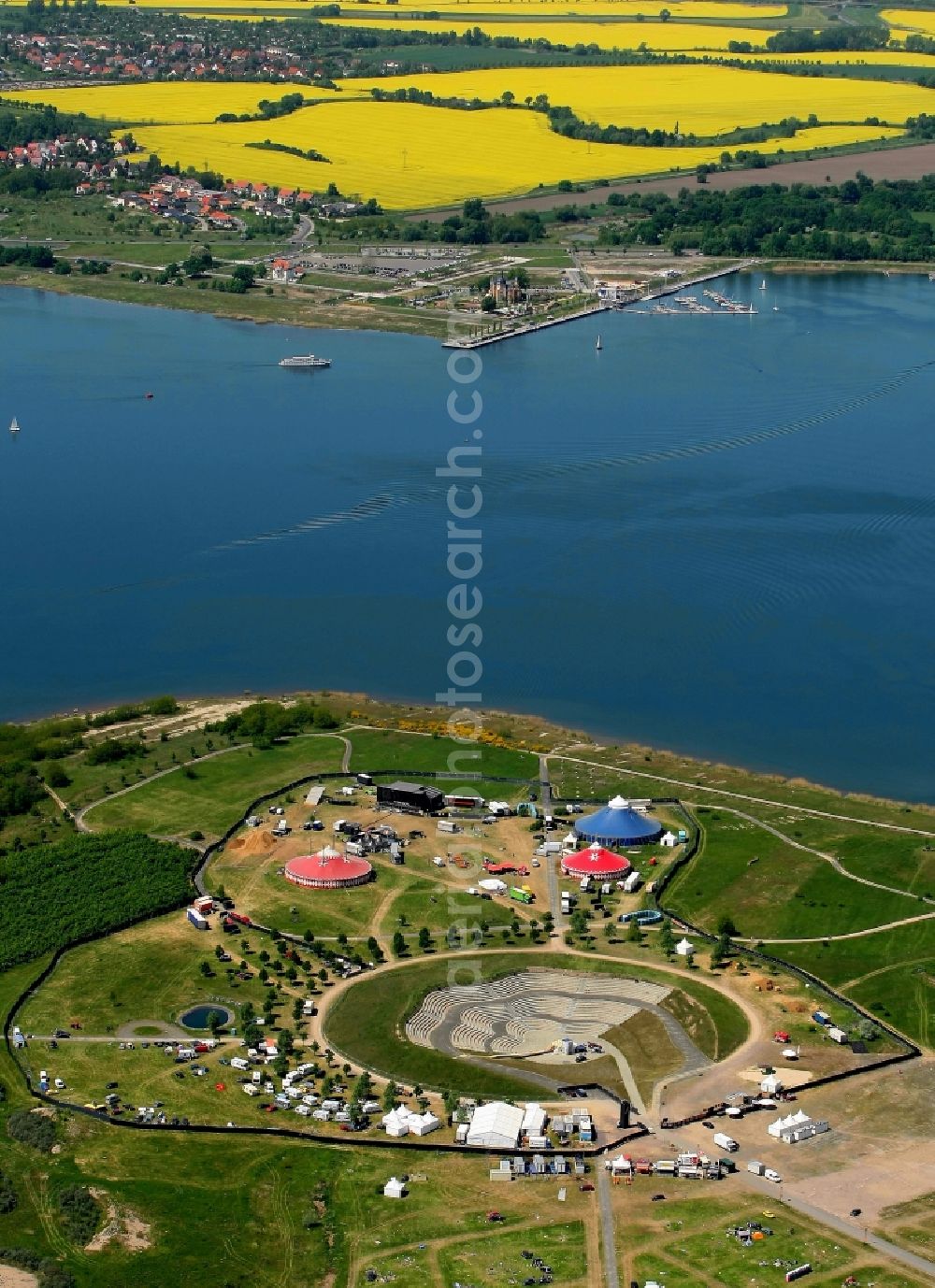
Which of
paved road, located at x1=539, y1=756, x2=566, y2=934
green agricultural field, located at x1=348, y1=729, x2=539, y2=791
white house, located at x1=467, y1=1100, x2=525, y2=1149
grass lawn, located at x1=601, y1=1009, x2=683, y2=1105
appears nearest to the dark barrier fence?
white house, located at x1=467, y1=1100, x2=525, y2=1149

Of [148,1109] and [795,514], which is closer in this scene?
[148,1109]

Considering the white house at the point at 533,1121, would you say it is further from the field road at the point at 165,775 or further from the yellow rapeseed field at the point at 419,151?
the yellow rapeseed field at the point at 419,151

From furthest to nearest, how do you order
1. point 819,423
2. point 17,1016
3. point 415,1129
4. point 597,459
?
point 819,423, point 597,459, point 17,1016, point 415,1129

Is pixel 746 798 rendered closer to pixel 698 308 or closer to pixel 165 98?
pixel 698 308

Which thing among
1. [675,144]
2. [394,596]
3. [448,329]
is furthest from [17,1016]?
[675,144]

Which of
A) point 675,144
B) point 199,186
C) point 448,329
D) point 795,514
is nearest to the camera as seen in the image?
point 795,514

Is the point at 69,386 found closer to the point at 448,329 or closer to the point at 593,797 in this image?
the point at 448,329

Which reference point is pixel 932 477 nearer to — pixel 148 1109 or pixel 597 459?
pixel 597 459
